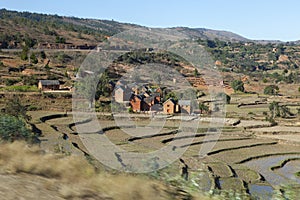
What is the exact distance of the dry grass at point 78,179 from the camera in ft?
13.2

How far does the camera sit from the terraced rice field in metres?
19.7

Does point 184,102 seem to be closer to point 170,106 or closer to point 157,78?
point 170,106

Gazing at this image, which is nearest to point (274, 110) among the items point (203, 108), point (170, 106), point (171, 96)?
point (203, 108)

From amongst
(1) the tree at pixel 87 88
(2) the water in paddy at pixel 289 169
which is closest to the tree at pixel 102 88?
(1) the tree at pixel 87 88

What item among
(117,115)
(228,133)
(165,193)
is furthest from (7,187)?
(117,115)

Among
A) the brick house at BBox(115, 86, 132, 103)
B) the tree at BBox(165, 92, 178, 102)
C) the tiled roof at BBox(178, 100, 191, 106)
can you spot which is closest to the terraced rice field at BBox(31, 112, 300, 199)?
the tiled roof at BBox(178, 100, 191, 106)

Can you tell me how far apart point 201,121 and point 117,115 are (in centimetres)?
676

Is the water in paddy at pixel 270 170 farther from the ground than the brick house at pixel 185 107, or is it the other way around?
the brick house at pixel 185 107

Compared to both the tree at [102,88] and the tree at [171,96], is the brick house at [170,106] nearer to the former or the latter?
the tree at [171,96]

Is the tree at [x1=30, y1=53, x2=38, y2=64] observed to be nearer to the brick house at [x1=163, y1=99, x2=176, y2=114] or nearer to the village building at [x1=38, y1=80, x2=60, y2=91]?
the village building at [x1=38, y1=80, x2=60, y2=91]

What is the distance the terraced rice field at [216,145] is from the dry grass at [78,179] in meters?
13.1

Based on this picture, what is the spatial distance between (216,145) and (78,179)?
970 inches

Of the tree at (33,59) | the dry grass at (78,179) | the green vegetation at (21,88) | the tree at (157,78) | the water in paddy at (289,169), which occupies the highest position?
the tree at (33,59)

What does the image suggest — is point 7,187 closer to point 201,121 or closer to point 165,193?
point 165,193
